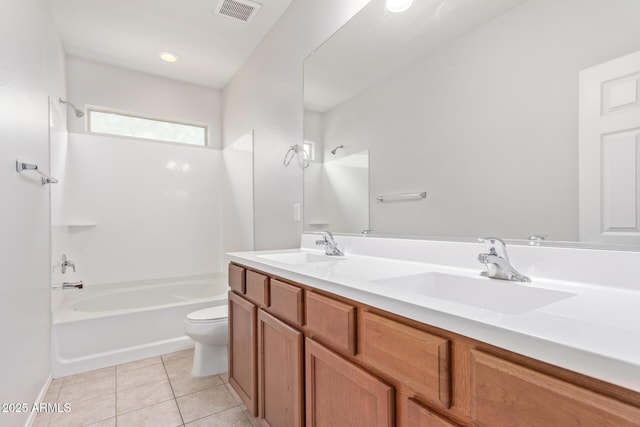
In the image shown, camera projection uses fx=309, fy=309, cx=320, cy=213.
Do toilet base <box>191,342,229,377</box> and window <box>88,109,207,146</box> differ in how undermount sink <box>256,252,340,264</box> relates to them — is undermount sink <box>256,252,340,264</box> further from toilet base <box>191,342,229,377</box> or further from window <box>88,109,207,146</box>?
window <box>88,109,207,146</box>

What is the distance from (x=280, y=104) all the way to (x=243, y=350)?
1774mm

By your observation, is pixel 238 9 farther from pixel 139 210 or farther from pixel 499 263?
pixel 499 263

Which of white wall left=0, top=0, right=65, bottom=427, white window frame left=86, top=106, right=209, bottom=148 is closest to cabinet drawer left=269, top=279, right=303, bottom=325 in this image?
white wall left=0, top=0, right=65, bottom=427

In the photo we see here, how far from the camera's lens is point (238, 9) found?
231 cm

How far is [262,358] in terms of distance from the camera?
1382 millimetres

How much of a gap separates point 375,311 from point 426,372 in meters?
0.19

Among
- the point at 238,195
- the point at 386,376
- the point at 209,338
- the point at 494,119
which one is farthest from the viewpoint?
the point at 238,195

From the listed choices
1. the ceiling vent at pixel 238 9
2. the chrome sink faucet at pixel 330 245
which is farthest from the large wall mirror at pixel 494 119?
the ceiling vent at pixel 238 9

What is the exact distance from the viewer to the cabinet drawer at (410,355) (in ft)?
1.98

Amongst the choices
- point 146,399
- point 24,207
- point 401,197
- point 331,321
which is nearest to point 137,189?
point 24,207

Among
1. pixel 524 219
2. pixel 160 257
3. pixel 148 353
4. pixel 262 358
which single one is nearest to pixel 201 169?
pixel 160 257

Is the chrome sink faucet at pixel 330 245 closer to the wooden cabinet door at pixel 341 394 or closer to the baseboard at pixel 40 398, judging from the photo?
the wooden cabinet door at pixel 341 394

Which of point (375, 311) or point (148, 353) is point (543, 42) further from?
point (148, 353)

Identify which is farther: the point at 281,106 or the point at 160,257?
the point at 160,257
